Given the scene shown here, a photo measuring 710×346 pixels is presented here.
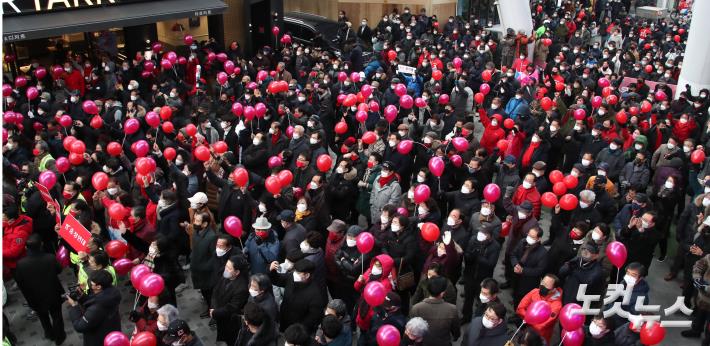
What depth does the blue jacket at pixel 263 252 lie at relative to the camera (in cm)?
628

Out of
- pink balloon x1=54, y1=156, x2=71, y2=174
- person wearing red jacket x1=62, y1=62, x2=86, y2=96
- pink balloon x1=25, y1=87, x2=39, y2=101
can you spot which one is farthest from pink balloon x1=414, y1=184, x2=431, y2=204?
person wearing red jacket x1=62, y1=62, x2=86, y2=96

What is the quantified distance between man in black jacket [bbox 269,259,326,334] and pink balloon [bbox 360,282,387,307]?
58 cm

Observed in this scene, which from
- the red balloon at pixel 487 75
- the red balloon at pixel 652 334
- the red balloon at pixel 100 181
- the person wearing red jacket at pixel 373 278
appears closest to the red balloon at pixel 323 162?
the person wearing red jacket at pixel 373 278

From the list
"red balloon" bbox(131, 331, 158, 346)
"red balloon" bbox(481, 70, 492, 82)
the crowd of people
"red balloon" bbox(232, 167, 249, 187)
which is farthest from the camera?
"red balloon" bbox(481, 70, 492, 82)

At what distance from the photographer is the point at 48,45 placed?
14.8 meters

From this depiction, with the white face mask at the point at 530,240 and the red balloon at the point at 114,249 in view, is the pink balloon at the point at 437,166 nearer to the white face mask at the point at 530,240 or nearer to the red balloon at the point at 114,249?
the white face mask at the point at 530,240

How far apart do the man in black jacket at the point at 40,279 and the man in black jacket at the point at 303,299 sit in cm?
225

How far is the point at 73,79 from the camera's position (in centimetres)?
1296

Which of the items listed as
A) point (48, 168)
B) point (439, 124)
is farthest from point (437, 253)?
point (48, 168)

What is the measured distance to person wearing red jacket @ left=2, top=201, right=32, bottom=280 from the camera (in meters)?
6.24

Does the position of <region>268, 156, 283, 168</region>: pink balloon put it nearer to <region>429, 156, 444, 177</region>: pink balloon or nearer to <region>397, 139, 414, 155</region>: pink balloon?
<region>397, 139, 414, 155</region>: pink balloon

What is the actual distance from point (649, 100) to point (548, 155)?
9.14 feet

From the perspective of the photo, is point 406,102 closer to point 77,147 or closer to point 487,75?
point 487,75

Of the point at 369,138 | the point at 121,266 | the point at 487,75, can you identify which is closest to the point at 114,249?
the point at 121,266
